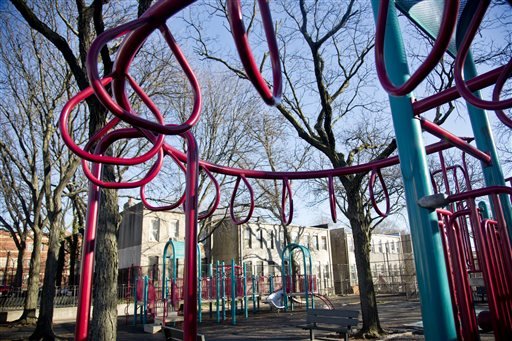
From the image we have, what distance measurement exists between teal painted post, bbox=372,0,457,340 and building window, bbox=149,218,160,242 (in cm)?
2722

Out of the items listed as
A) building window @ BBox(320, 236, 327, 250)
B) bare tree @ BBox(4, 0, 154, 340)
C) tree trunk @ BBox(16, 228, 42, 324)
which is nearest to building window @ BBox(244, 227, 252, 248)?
building window @ BBox(320, 236, 327, 250)

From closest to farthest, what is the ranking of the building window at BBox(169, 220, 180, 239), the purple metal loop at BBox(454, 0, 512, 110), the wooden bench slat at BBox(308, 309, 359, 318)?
the purple metal loop at BBox(454, 0, 512, 110) < the wooden bench slat at BBox(308, 309, 359, 318) < the building window at BBox(169, 220, 180, 239)

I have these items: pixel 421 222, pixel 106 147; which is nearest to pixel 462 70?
pixel 421 222

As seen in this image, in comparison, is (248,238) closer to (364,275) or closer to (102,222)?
(364,275)

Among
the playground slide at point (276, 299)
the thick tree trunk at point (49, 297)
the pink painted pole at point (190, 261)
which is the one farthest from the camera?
the playground slide at point (276, 299)

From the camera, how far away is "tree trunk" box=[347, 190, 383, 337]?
28.1ft

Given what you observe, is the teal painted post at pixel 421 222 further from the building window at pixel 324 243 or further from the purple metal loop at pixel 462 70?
the building window at pixel 324 243

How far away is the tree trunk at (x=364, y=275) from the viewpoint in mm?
8567

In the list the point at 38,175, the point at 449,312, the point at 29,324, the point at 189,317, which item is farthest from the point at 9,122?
the point at 449,312

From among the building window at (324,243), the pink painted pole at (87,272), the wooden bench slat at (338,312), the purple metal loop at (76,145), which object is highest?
the building window at (324,243)

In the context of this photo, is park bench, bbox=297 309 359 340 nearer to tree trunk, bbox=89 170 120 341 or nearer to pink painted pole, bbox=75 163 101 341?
tree trunk, bbox=89 170 120 341

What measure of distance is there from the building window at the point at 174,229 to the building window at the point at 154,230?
97 centimetres

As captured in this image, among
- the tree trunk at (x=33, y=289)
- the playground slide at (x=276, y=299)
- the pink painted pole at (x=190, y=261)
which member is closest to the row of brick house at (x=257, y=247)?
the tree trunk at (x=33, y=289)

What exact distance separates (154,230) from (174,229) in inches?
61.6
